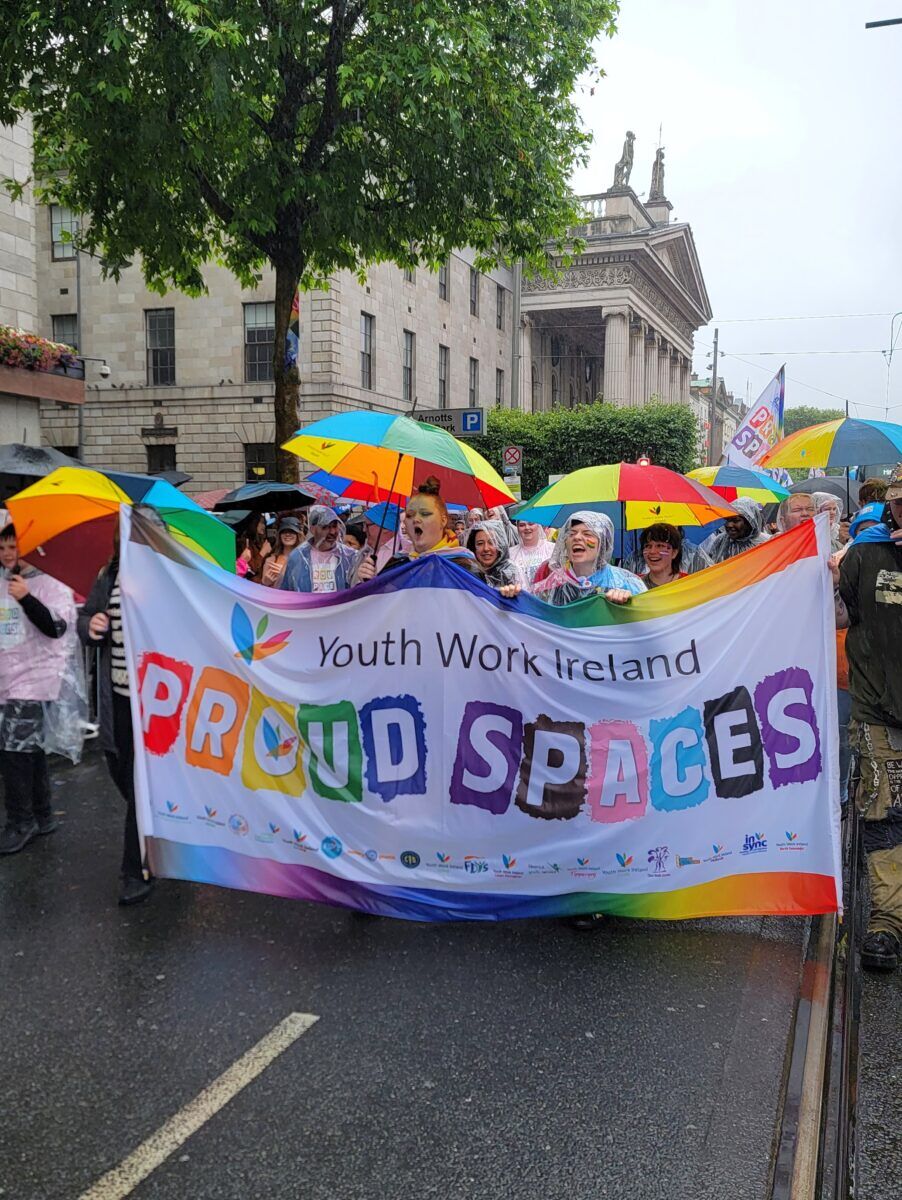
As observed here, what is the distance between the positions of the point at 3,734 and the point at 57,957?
5.89ft

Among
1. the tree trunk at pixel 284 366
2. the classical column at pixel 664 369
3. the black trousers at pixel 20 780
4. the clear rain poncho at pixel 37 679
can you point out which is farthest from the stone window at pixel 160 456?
the classical column at pixel 664 369

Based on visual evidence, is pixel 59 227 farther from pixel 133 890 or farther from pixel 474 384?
pixel 133 890

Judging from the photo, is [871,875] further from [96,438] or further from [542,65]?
[96,438]

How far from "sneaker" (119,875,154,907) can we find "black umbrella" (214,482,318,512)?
563 cm

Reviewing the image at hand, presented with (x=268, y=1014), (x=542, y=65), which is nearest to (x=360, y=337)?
(x=542, y=65)

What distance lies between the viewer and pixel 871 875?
440cm

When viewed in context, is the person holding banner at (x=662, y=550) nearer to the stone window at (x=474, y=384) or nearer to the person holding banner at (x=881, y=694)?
the person holding banner at (x=881, y=694)

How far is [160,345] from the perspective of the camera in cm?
3109

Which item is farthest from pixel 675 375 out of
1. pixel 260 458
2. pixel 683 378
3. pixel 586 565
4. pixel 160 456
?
pixel 586 565

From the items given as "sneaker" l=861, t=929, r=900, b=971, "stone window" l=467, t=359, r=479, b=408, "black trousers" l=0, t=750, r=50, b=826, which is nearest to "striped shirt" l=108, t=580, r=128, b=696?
"black trousers" l=0, t=750, r=50, b=826

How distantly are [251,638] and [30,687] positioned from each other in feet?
6.07

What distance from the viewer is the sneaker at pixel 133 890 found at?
15.7ft

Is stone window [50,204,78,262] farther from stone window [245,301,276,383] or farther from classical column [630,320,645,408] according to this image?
classical column [630,320,645,408]

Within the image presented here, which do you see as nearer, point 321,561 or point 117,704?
point 117,704
